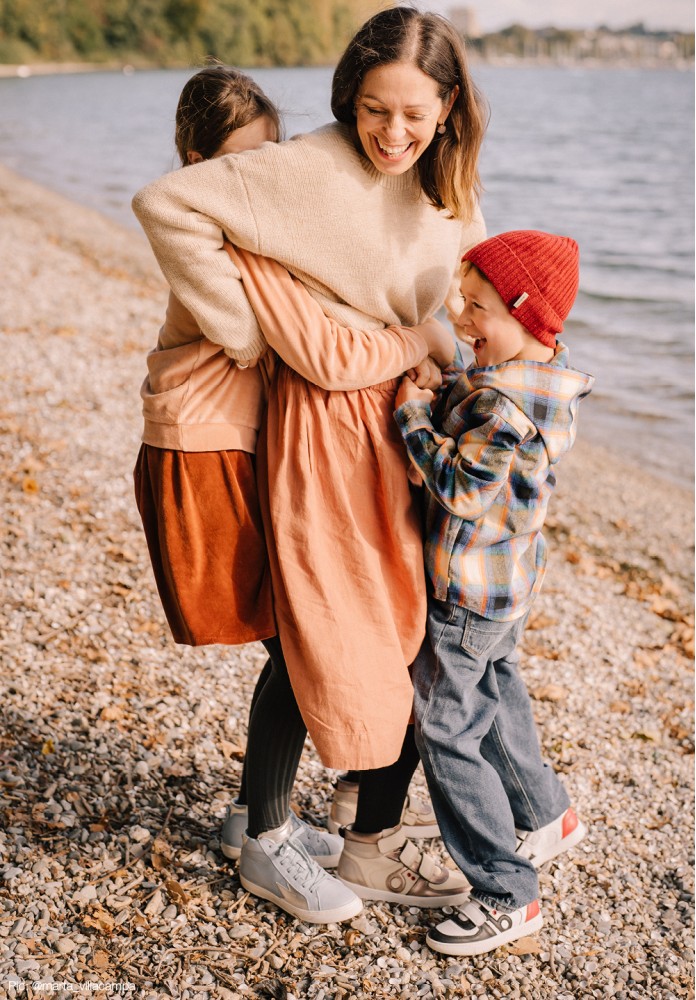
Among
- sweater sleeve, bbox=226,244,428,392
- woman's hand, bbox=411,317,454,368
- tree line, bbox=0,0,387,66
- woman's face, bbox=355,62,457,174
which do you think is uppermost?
tree line, bbox=0,0,387,66

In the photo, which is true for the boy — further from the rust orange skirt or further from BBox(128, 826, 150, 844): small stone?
BBox(128, 826, 150, 844): small stone

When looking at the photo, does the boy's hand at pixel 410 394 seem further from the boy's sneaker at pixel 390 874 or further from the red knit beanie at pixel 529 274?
the boy's sneaker at pixel 390 874

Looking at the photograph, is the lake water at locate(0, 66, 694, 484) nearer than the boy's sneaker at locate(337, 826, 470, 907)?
No

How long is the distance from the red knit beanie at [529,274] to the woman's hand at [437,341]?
8.9 inches

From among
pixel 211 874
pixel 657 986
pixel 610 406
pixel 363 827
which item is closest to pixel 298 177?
pixel 363 827

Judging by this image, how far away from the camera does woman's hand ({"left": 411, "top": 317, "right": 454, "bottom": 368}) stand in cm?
236

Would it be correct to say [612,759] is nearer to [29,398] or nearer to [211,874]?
[211,874]

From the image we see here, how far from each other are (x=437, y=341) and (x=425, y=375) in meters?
0.11

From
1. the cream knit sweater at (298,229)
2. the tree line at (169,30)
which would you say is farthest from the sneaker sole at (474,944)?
the tree line at (169,30)

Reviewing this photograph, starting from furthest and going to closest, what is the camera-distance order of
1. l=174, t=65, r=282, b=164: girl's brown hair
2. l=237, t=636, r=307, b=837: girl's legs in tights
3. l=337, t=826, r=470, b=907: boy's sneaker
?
l=337, t=826, r=470, b=907: boy's sneaker < l=237, t=636, r=307, b=837: girl's legs in tights < l=174, t=65, r=282, b=164: girl's brown hair

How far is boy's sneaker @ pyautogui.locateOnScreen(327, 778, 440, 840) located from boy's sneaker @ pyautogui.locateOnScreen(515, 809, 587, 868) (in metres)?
0.30

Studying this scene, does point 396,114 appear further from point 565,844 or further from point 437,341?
point 565,844

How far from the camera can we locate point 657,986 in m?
2.68

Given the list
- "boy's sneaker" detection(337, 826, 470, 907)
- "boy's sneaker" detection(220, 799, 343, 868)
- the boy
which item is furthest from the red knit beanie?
"boy's sneaker" detection(220, 799, 343, 868)
